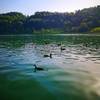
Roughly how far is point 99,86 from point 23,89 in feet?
24.2

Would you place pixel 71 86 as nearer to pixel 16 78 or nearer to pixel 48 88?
pixel 48 88

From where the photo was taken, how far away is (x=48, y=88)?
19.8m

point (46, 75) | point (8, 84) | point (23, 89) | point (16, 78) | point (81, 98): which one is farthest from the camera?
point (46, 75)

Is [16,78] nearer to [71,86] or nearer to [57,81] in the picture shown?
[57,81]

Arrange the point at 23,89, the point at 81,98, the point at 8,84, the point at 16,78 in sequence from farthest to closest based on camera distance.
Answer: the point at 16,78 → the point at 8,84 → the point at 23,89 → the point at 81,98

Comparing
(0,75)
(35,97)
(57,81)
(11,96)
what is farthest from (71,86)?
(0,75)

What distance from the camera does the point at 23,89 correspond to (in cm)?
1934

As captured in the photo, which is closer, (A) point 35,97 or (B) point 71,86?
(A) point 35,97

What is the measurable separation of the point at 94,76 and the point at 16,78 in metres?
8.96

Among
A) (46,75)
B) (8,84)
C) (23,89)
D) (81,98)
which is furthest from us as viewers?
(46,75)

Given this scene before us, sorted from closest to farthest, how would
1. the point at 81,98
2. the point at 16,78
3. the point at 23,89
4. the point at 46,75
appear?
1. the point at 81,98
2. the point at 23,89
3. the point at 16,78
4. the point at 46,75

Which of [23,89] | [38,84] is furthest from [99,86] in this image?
[23,89]

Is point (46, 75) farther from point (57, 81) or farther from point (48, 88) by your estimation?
point (48, 88)

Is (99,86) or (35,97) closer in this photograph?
(35,97)
